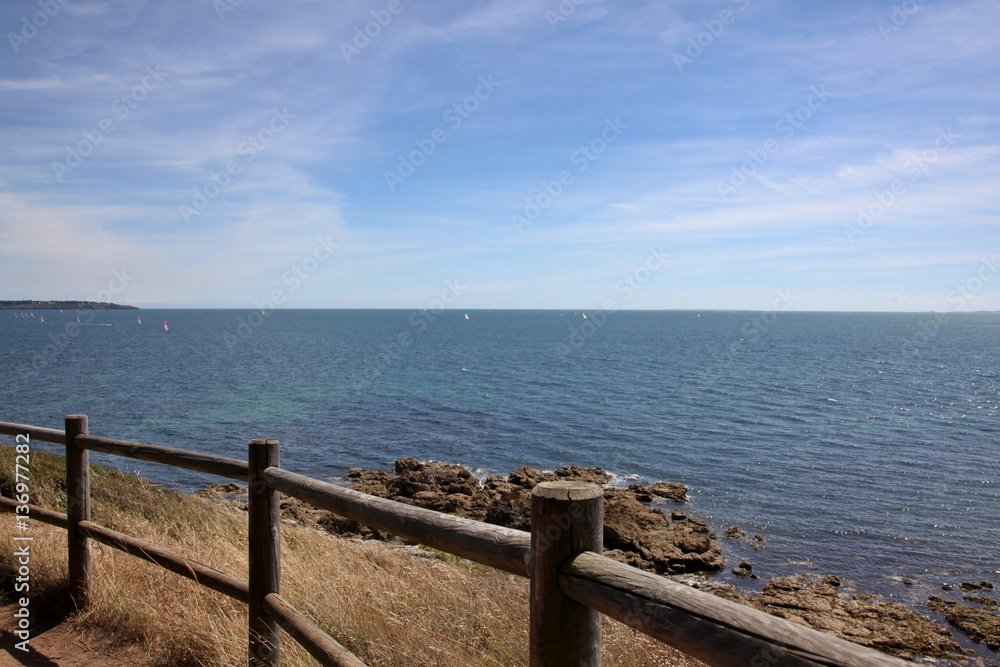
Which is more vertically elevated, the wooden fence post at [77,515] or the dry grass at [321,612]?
the wooden fence post at [77,515]

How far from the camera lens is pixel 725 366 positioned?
59.4 m

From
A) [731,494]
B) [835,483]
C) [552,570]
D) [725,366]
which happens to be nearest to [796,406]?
[835,483]

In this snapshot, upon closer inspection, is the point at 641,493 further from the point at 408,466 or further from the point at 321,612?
the point at 321,612

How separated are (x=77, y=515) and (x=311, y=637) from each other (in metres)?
3.19

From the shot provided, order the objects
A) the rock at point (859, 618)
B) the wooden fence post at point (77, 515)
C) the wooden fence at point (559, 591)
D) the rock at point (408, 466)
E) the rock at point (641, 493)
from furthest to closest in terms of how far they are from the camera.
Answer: the rock at point (408, 466) → the rock at point (641, 493) → the rock at point (859, 618) → the wooden fence post at point (77, 515) → the wooden fence at point (559, 591)

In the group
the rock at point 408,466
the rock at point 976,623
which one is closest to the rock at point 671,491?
the rock at point 408,466

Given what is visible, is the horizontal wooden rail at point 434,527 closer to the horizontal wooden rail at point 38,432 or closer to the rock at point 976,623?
the horizontal wooden rail at point 38,432

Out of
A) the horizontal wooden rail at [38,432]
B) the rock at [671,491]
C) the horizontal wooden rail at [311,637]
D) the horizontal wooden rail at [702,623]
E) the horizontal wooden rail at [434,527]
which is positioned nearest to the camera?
the horizontal wooden rail at [702,623]

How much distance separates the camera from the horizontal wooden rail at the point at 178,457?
4.02m

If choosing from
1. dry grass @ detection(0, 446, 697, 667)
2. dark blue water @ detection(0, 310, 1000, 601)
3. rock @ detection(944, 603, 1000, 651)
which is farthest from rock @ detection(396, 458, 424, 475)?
dry grass @ detection(0, 446, 697, 667)

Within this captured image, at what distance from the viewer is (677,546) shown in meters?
15.3

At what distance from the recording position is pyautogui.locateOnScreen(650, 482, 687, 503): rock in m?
19.5

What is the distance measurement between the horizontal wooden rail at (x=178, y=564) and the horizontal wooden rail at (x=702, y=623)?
273 centimetres

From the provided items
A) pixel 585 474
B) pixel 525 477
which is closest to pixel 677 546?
pixel 585 474
